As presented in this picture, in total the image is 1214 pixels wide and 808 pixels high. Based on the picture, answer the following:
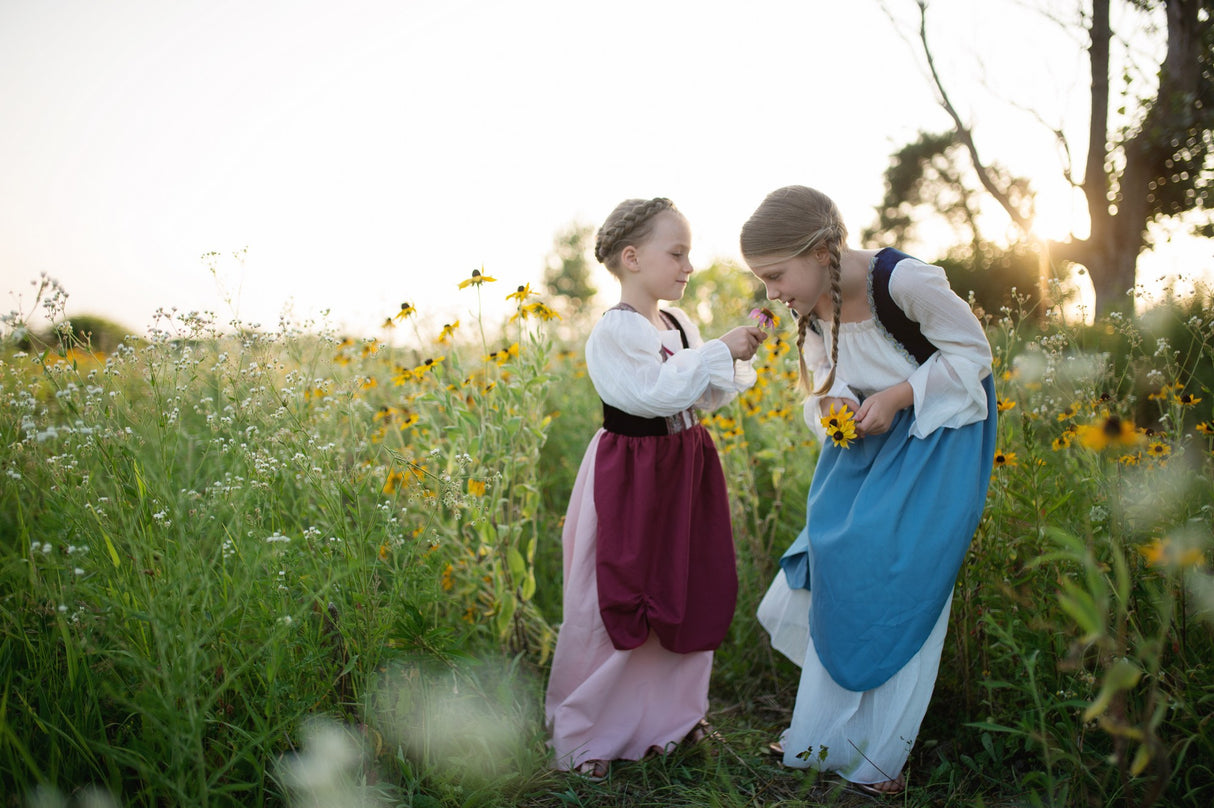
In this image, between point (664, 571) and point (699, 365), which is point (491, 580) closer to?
point (664, 571)

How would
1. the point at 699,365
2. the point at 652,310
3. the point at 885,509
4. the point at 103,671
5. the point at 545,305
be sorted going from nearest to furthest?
the point at 103,671
the point at 885,509
the point at 699,365
the point at 652,310
the point at 545,305

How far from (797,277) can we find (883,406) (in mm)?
406

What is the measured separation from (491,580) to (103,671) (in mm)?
1254

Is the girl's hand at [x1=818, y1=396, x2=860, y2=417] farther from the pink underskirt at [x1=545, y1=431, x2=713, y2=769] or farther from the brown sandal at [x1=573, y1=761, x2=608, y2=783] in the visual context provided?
the brown sandal at [x1=573, y1=761, x2=608, y2=783]

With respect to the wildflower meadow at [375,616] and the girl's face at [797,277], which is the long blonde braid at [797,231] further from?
the wildflower meadow at [375,616]

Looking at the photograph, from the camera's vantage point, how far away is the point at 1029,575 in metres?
1.86

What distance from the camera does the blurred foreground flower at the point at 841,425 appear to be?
190cm

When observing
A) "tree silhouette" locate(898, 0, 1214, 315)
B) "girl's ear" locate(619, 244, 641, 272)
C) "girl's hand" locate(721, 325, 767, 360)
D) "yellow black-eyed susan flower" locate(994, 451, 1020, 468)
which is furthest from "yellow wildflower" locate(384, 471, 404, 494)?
"tree silhouette" locate(898, 0, 1214, 315)

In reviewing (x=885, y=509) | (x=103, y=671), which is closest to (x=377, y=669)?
(x=103, y=671)

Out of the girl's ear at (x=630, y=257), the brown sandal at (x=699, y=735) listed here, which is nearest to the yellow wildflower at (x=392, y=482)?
the girl's ear at (x=630, y=257)

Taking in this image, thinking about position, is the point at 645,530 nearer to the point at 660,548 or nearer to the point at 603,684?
the point at 660,548

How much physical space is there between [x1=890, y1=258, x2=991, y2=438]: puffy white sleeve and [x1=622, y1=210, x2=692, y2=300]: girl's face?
598 mm

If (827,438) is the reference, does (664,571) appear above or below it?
below

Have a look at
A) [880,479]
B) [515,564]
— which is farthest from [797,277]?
[515,564]
